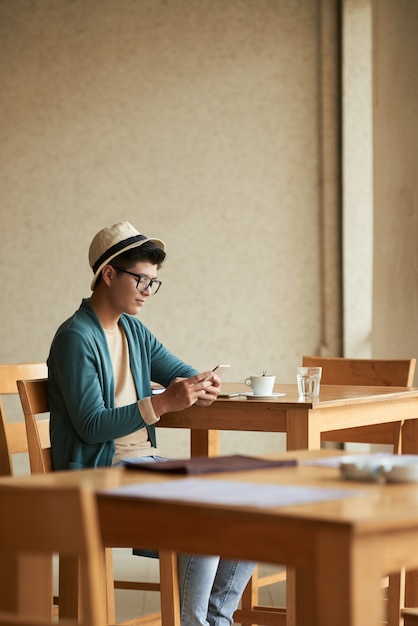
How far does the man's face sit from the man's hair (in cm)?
1

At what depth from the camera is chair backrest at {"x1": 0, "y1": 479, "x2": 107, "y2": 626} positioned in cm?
122

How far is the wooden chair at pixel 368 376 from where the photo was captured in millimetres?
3559

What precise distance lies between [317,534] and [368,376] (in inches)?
95.7

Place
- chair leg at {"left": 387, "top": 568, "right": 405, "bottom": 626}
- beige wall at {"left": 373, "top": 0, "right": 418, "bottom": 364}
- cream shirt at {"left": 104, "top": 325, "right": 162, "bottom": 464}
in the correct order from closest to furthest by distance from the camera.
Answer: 1. cream shirt at {"left": 104, "top": 325, "right": 162, "bottom": 464}
2. chair leg at {"left": 387, "top": 568, "right": 405, "bottom": 626}
3. beige wall at {"left": 373, "top": 0, "right": 418, "bottom": 364}

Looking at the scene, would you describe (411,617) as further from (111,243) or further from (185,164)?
(185,164)

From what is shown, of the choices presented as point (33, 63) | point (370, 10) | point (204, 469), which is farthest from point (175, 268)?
point (204, 469)

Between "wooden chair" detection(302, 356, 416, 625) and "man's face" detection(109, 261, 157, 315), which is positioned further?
"wooden chair" detection(302, 356, 416, 625)

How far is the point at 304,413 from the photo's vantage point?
270 cm

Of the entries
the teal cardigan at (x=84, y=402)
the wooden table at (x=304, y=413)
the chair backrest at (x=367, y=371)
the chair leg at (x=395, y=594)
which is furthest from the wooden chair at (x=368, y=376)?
the teal cardigan at (x=84, y=402)

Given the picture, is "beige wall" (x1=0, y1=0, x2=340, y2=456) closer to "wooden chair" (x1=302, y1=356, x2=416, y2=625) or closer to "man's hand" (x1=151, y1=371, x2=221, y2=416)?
"wooden chair" (x1=302, y1=356, x2=416, y2=625)

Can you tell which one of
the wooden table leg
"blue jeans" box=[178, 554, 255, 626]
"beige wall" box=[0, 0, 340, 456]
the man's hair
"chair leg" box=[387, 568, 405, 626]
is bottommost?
"chair leg" box=[387, 568, 405, 626]

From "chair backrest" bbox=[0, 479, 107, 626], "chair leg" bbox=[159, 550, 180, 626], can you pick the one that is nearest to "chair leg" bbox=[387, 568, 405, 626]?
"chair leg" bbox=[159, 550, 180, 626]

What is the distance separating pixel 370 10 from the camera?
213 inches

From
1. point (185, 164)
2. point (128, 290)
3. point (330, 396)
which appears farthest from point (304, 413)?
point (185, 164)
